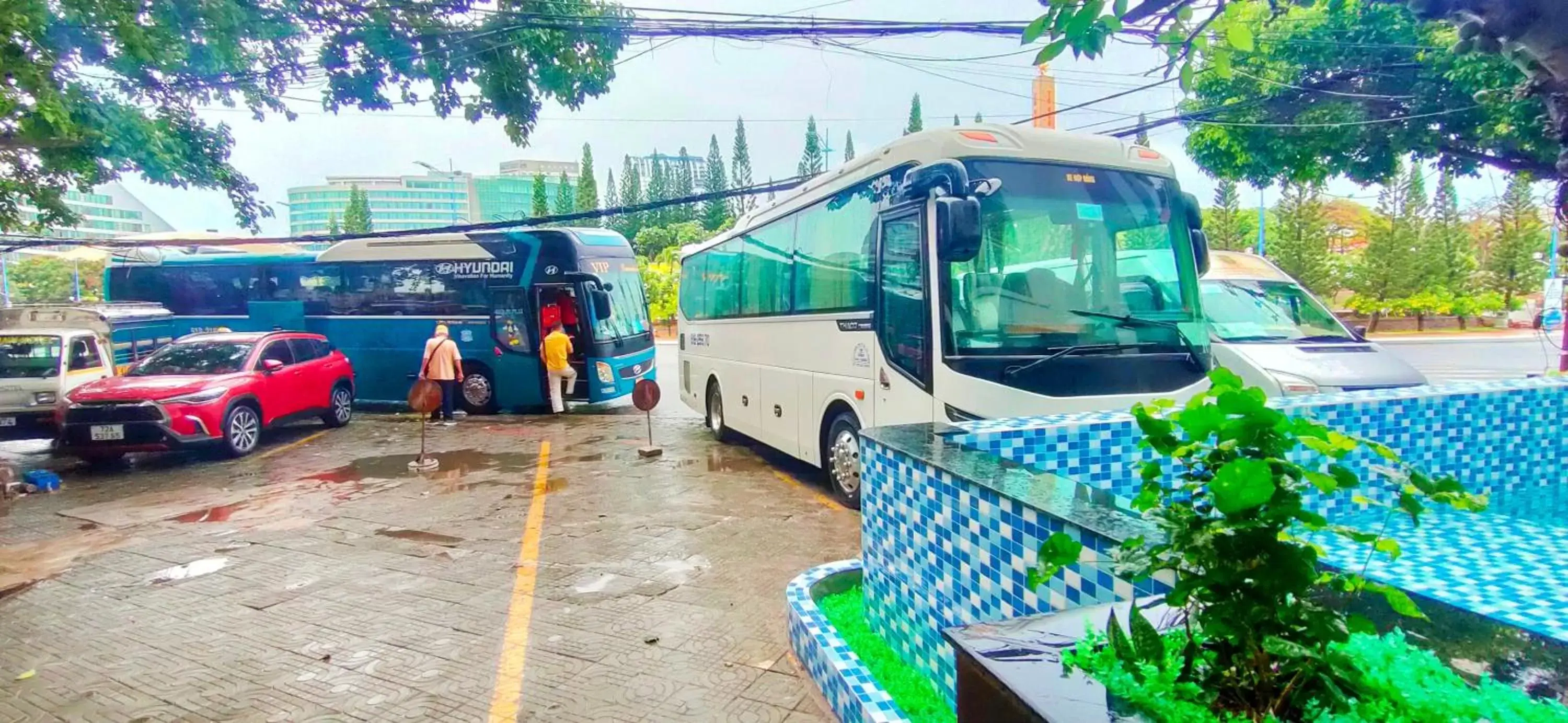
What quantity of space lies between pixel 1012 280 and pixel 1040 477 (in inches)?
123

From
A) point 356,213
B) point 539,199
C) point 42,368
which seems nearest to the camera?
point 42,368

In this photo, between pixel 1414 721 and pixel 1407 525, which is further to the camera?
pixel 1407 525

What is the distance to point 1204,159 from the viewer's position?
46.3 ft

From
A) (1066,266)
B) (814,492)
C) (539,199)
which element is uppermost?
(539,199)

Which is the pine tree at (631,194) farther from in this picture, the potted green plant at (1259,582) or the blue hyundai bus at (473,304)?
the potted green plant at (1259,582)

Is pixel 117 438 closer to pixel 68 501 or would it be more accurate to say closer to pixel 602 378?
pixel 68 501

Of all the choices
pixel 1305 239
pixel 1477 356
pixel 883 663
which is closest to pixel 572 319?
pixel 883 663

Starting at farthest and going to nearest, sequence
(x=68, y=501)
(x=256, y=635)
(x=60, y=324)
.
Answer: (x=60, y=324) < (x=68, y=501) < (x=256, y=635)

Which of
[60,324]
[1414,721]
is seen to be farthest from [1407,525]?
[60,324]

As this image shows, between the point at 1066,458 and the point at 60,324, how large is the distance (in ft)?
48.8

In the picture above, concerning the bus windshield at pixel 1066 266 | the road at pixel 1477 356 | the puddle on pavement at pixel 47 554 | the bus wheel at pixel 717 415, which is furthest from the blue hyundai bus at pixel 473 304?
the road at pixel 1477 356

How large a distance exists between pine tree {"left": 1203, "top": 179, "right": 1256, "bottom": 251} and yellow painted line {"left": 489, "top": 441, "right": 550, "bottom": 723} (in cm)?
3901

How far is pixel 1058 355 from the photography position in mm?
5621

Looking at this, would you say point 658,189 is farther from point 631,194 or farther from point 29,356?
point 29,356
